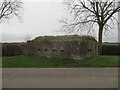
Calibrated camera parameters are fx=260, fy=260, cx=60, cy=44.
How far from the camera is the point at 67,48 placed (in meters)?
21.2

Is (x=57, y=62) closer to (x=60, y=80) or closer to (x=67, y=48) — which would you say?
(x=67, y=48)

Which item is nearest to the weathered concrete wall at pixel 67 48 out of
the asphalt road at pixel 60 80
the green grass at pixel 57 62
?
the green grass at pixel 57 62

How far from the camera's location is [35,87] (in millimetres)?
10180

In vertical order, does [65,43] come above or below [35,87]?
above

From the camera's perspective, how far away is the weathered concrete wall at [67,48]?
68.7 feet

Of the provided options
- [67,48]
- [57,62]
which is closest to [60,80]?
[57,62]

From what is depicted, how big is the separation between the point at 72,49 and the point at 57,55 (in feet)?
4.93

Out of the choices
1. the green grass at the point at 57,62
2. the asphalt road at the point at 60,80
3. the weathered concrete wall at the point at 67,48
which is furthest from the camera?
the weathered concrete wall at the point at 67,48

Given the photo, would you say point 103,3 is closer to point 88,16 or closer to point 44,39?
point 88,16

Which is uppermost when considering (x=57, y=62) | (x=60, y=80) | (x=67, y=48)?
(x=67, y=48)

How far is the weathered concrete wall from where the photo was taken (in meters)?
20.9

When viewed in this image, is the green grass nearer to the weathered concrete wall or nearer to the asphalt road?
the weathered concrete wall

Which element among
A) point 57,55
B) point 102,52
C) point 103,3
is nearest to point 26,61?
point 57,55

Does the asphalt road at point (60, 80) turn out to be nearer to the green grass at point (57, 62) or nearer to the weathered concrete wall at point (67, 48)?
the green grass at point (57, 62)
